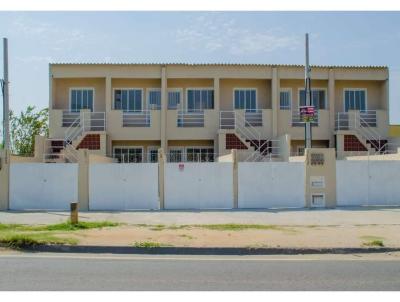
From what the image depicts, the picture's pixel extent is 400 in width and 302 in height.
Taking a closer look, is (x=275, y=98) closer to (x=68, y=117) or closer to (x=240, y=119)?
(x=240, y=119)

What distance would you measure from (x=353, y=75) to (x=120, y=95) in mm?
13687

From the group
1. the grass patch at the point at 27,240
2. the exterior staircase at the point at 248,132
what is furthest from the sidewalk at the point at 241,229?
the exterior staircase at the point at 248,132

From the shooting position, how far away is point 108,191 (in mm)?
19031

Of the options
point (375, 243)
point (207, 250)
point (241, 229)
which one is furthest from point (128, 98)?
point (375, 243)

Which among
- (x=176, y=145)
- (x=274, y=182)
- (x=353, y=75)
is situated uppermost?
(x=353, y=75)

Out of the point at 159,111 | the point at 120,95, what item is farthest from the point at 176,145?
the point at 120,95

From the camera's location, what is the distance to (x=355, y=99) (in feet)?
96.8

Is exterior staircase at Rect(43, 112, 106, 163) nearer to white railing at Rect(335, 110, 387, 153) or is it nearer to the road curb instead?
white railing at Rect(335, 110, 387, 153)

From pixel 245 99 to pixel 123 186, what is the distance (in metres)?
12.2

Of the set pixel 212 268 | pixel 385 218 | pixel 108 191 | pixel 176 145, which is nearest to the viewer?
pixel 212 268

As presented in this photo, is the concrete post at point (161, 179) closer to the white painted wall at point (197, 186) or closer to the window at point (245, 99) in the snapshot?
the white painted wall at point (197, 186)

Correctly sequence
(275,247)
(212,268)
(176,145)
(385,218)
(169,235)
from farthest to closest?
(176,145) → (385,218) → (169,235) → (275,247) → (212,268)

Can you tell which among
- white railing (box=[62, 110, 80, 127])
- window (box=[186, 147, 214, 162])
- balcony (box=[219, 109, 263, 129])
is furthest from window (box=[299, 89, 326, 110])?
white railing (box=[62, 110, 80, 127])

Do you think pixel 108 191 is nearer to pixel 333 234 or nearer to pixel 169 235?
pixel 169 235
